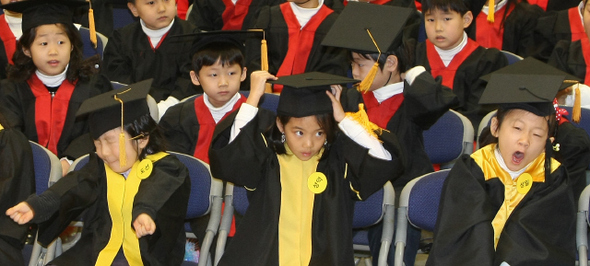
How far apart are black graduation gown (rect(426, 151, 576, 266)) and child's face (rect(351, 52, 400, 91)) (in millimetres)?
906

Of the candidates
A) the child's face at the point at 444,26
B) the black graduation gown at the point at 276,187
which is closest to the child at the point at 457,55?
the child's face at the point at 444,26

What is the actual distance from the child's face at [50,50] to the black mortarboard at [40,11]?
0.04 metres

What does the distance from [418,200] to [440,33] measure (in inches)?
68.9

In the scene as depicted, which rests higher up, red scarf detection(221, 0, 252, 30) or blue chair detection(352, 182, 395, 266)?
red scarf detection(221, 0, 252, 30)

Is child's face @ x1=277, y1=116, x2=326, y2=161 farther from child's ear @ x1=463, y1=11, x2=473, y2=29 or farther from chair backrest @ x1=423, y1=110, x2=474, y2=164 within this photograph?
child's ear @ x1=463, y1=11, x2=473, y2=29

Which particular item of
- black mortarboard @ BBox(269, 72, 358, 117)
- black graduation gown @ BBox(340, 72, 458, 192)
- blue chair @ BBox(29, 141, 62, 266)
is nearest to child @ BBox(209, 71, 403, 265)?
black mortarboard @ BBox(269, 72, 358, 117)

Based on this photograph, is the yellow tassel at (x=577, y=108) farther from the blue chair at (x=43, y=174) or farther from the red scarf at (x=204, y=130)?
the blue chair at (x=43, y=174)

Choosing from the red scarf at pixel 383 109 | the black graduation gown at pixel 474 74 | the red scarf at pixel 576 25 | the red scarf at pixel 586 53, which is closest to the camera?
the red scarf at pixel 383 109

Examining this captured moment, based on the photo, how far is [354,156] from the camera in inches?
133

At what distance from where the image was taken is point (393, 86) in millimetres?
4121

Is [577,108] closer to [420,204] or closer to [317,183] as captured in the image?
[420,204]

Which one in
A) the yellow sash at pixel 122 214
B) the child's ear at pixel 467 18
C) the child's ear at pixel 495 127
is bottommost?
the yellow sash at pixel 122 214

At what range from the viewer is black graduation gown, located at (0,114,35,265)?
346 cm

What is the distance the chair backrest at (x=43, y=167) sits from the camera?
356cm
